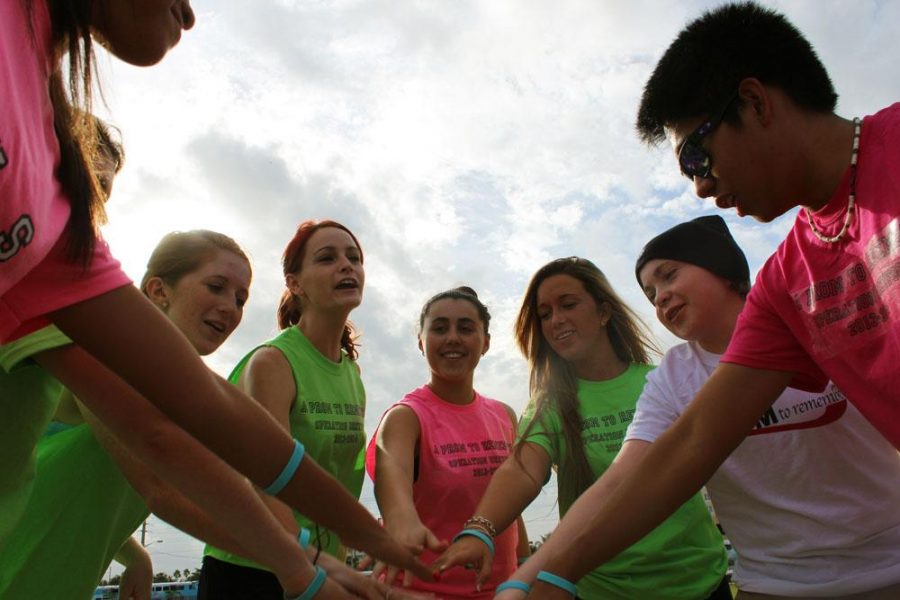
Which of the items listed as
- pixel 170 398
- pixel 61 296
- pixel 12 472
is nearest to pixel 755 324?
pixel 170 398

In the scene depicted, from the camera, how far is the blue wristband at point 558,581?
2361mm

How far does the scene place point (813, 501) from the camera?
308cm

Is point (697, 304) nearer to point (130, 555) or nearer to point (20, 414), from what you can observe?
point (20, 414)

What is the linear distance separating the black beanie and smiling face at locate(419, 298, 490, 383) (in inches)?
62.1

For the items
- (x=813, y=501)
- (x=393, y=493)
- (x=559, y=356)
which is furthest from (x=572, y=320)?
(x=813, y=501)

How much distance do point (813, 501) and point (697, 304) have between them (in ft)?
4.02

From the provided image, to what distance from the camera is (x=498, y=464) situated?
4.71m

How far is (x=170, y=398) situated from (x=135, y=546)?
2.70 m

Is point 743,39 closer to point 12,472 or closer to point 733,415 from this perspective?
point 733,415

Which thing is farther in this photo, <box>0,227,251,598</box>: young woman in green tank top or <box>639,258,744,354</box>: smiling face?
<box>639,258,744,354</box>: smiling face

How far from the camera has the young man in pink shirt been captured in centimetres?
212

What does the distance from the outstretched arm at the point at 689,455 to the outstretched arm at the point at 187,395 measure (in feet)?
2.82

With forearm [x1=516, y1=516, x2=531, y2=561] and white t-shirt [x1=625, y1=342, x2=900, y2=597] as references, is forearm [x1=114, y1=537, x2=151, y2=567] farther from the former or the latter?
white t-shirt [x1=625, y1=342, x2=900, y2=597]

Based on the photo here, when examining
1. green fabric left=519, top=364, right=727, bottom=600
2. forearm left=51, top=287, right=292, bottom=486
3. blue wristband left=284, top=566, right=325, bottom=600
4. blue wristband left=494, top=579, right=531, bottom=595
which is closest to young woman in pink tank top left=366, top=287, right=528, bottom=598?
green fabric left=519, top=364, right=727, bottom=600
